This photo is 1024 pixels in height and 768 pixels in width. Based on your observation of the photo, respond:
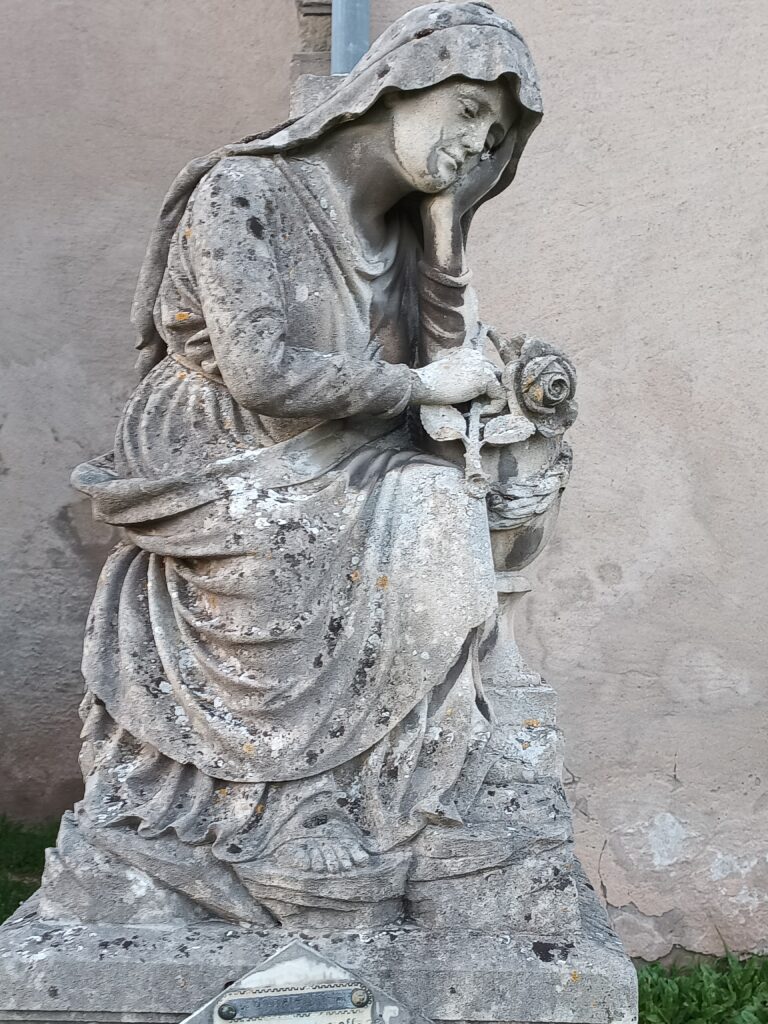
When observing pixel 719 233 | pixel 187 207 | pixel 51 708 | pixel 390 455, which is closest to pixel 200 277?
pixel 187 207

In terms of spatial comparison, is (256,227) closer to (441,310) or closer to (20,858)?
(441,310)

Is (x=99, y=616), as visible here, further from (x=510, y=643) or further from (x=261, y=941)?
(x=510, y=643)

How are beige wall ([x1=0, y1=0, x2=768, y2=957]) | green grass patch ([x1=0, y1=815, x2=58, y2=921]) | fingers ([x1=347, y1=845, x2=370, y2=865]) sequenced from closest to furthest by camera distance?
fingers ([x1=347, y1=845, x2=370, y2=865]) < green grass patch ([x1=0, y1=815, x2=58, y2=921]) < beige wall ([x1=0, y1=0, x2=768, y2=957])

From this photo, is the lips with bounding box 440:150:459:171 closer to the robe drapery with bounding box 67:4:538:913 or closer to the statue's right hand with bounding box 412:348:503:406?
the robe drapery with bounding box 67:4:538:913

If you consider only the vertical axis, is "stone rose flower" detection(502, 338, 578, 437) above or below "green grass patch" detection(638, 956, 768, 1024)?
above

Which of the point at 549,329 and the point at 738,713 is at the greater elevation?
the point at 549,329

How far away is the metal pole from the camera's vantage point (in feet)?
11.3

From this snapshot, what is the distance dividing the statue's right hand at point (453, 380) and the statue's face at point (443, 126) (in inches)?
13.9

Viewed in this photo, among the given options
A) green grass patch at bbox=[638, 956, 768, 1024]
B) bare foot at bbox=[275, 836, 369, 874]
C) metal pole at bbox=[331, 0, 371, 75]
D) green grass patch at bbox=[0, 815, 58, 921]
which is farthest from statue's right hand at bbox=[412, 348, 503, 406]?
green grass patch at bbox=[0, 815, 58, 921]

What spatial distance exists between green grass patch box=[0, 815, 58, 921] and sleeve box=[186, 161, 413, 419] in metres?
2.57

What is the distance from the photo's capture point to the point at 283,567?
78.8 inches

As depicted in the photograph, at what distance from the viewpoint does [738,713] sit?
159 inches

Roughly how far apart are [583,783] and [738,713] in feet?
2.08

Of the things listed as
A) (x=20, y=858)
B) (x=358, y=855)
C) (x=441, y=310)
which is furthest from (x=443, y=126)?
(x=20, y=858)
